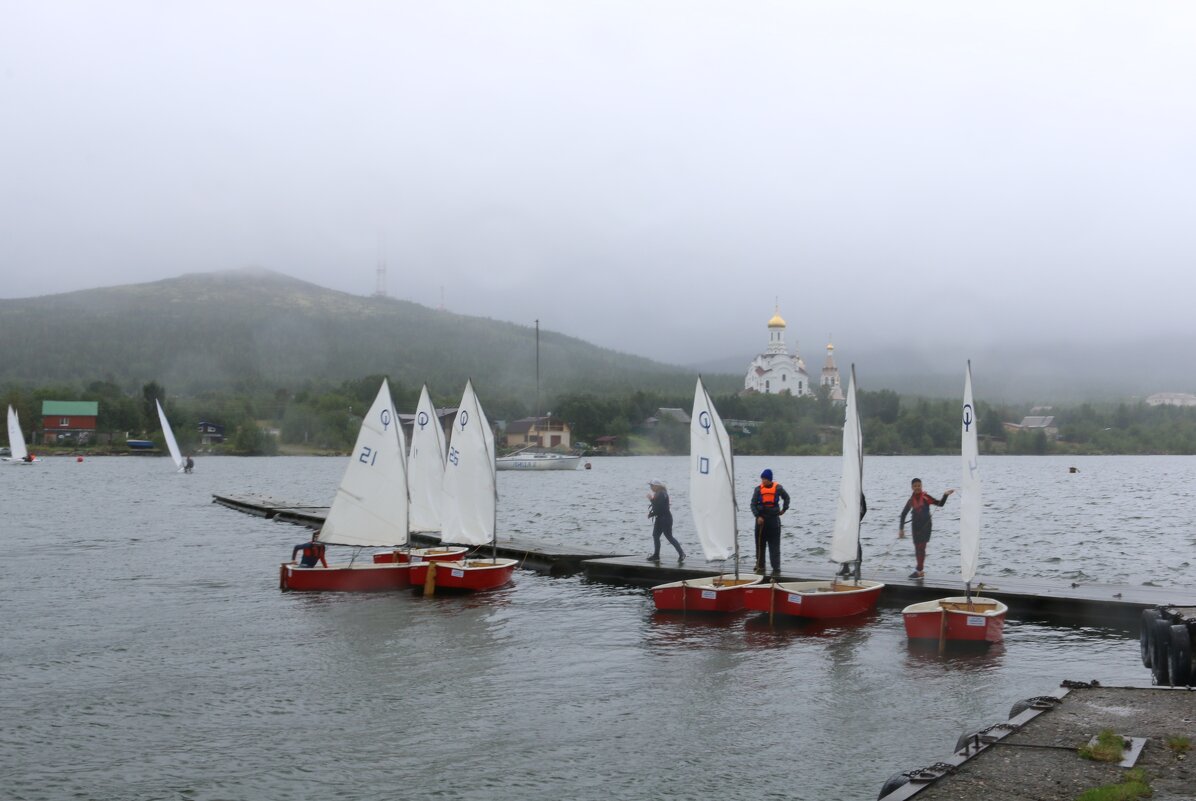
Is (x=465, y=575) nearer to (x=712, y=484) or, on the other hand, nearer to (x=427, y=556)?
(x=427, y=556)

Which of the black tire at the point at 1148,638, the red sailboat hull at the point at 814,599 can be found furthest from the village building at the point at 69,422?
the black tire at the point at 1148,638

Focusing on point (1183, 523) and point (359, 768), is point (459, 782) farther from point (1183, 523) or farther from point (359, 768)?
point (1183, 523)

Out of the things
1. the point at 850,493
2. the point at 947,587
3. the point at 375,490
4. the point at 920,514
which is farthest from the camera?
the point at 375,490

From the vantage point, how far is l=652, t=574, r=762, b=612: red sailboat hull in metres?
23.2

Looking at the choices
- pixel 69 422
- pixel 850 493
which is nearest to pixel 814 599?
pixel 850 493

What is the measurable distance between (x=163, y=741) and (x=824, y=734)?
→ 8899mm

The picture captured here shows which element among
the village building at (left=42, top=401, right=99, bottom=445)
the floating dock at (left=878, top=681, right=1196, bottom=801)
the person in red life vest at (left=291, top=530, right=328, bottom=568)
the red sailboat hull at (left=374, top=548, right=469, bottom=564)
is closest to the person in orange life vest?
the red sailboat hull at (left=374, top=548, right=469, bottom=564)

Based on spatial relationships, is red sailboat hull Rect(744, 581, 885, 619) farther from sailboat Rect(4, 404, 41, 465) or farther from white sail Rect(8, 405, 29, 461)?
white sail Rect(8, 405, 29, 461)

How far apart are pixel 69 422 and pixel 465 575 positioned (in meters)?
162

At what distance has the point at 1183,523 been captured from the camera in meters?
58.0

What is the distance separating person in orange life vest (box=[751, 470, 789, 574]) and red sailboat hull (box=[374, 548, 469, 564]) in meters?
8.51

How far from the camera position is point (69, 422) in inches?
6663

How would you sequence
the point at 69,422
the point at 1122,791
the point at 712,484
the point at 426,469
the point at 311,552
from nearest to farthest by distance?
the point at 1122,791 < the point at 712,484 < the point at 311,552 < the point at 426,469 < the point at 69,422

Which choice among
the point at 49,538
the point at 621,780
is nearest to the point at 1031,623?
the point at 621,780
